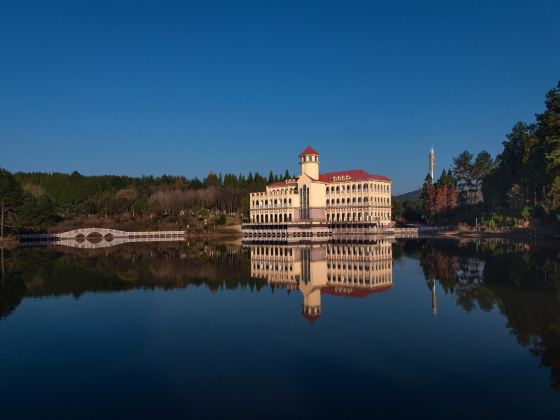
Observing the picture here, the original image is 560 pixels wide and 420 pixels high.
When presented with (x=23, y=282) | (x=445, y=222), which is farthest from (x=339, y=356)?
(x=445, y=222)

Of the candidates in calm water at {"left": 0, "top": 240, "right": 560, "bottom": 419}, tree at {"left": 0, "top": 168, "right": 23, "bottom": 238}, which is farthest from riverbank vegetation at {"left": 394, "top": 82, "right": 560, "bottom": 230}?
tree at {"left": 0, "top": 168, "right": 23, "bottom": 238}

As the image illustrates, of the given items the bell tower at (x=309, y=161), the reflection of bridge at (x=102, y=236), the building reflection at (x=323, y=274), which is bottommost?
the building reflection at (x=323, y=274)

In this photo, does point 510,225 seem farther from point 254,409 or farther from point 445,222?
point 254,409

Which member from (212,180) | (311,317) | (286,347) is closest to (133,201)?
(212,180)

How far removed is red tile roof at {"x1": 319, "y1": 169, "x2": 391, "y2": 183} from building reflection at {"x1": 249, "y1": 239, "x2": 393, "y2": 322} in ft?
140

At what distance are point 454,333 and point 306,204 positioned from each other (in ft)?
239

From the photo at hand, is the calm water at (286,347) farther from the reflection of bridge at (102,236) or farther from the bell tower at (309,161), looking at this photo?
the bell tower at (309,161)

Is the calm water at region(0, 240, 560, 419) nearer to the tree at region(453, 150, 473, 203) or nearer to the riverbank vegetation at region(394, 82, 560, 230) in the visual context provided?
the riverbank vegetation at region(394, 82, 560, 230)

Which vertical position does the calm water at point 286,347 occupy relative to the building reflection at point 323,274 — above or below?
below

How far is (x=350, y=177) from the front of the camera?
8862cm

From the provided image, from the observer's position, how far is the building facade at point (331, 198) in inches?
3398

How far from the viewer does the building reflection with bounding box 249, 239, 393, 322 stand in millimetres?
25094

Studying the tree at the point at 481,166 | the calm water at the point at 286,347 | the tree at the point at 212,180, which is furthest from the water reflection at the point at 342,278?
the tree at the point at 212,180

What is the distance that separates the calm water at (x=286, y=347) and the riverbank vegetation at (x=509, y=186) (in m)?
28.7
